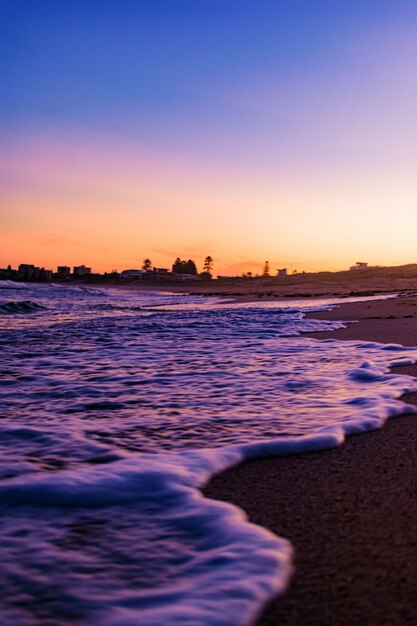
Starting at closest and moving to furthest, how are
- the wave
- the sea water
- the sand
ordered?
the sand, the sea water, the wave

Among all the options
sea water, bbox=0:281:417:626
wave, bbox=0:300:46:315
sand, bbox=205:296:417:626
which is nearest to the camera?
sand, bbox=205:296:417:626

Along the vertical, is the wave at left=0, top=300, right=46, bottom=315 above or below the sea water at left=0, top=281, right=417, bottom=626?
above

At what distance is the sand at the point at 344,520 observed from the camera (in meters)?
1.22

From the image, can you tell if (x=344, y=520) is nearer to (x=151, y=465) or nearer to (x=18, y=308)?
(x=151, y=465)

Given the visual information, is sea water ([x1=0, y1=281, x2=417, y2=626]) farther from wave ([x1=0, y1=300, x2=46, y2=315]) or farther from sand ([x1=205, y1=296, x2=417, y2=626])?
wave ([x1=0, y1=300, x2=46, y2=315])

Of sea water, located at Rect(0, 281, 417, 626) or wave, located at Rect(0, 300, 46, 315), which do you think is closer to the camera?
sea water, located at Rect(0, 281, 417, 626)

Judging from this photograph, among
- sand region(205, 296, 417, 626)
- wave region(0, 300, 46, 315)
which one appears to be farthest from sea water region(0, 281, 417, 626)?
wave region(0, 300, 46, 315)

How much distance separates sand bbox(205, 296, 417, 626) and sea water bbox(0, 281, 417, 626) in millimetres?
77

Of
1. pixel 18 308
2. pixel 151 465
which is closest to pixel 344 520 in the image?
pixel 151 465

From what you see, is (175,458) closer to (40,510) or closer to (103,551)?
(40,510)

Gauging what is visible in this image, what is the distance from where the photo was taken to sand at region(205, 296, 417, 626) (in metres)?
1.22

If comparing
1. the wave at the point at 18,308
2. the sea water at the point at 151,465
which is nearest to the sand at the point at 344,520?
the sea water at the point at 151,465

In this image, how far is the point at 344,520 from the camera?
1658 millimetres

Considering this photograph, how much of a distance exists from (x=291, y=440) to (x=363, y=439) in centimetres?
37
